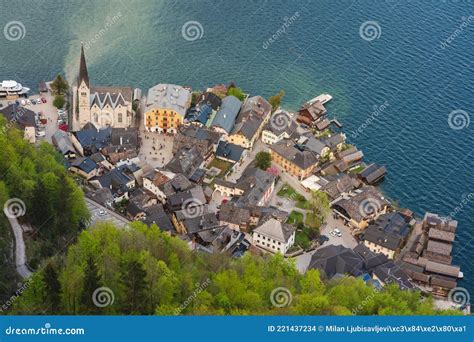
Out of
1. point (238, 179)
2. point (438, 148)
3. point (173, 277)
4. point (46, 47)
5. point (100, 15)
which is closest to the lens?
point (173, 277)

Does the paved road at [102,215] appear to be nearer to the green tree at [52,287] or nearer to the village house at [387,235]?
the green tree at [52,287]

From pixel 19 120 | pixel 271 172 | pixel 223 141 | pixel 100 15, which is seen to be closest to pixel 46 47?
pixel 100 15

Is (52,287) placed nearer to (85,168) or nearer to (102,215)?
(102,215)

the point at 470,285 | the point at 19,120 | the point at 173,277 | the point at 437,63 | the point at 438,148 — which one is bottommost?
the point at 19,120

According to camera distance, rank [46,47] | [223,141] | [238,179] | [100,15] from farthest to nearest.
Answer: [100,15] → [46,47] → [223,141] → [238,179]

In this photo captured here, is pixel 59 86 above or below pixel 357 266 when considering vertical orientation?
below

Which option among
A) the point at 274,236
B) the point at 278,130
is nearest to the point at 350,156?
the point at 278,130

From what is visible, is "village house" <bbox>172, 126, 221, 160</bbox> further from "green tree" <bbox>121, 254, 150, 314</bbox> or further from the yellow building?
"green tree" <bbox>121, 254, 150, 314</bbox>

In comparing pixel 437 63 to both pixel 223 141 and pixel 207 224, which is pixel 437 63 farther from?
pixel 207 224
